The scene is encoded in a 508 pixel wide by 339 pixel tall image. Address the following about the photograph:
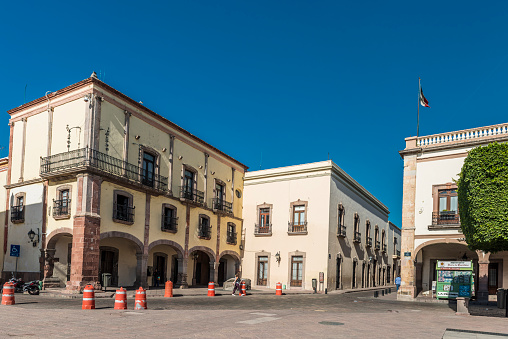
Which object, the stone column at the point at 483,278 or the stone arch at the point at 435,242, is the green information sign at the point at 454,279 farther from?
the stone arch at the point at 435,242

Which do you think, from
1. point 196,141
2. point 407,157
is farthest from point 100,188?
point 407,157

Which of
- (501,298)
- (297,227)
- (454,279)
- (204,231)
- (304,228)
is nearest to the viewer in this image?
(501,298)

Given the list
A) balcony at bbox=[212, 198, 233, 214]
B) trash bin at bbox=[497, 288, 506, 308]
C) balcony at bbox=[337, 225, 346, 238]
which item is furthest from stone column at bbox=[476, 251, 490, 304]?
balcony at bbox=[212, 198, 233, 214]

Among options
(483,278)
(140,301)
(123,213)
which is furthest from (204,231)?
(483,278)

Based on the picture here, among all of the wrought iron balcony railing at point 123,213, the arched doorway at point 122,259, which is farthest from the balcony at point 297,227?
the wrought iron balcony railing at point 123,213

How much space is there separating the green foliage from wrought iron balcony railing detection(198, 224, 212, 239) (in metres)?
19.5

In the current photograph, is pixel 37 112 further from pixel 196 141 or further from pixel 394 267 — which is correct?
pixel 394 267

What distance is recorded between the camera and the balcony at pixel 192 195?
31416 millimetres

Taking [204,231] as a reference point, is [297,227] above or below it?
above

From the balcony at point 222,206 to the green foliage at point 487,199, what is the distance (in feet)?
67.3

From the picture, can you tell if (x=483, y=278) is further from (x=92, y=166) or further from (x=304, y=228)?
(x=92, y=166)

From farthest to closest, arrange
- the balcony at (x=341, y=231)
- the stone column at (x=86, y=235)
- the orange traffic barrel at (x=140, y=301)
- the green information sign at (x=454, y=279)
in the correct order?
the balcony at (x=341, y=231) → the green information sign at (x=454, y=279) → the stone column at (x=86, y=235) → the orange traffic barrel at (x=140, y=301)

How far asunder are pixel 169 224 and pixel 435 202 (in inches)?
660

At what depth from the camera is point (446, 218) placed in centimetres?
2592
